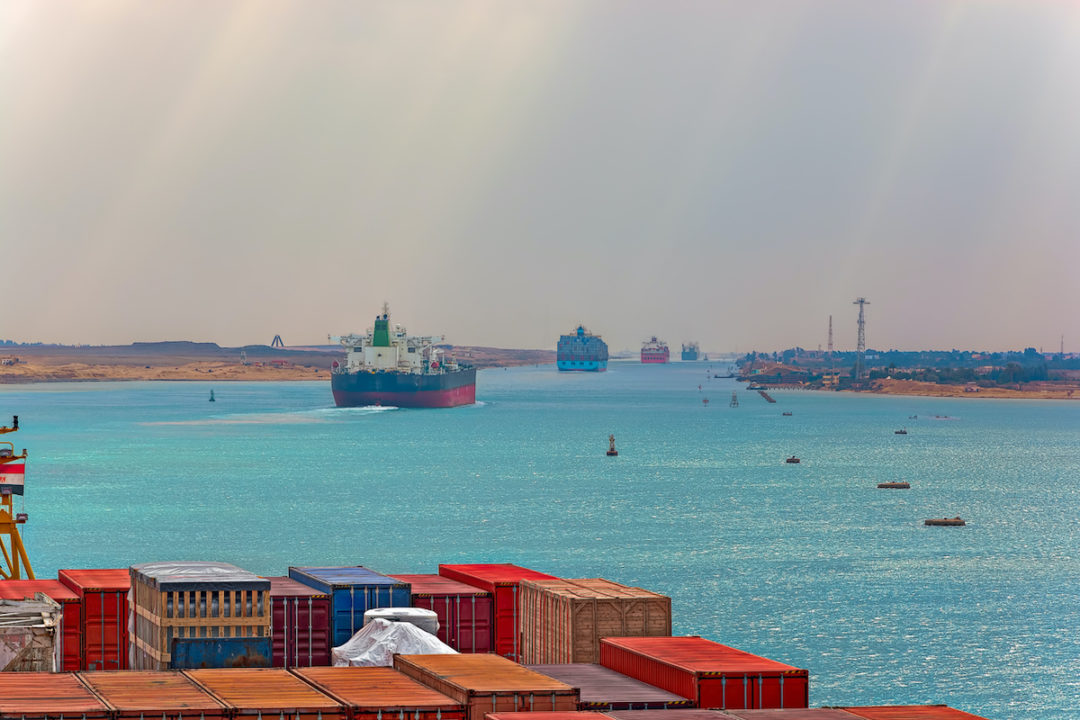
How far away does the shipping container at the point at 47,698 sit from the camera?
79.8ft

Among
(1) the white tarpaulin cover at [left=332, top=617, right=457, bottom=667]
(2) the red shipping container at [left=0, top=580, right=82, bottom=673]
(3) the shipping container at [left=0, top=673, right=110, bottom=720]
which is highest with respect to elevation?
(3) the shipping container at [left=0, top=673, right=110, bottom=720]

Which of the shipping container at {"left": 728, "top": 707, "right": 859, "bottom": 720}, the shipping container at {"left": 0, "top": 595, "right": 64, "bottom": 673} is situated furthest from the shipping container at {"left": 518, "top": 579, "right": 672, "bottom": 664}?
the shipping container at {"left": 0, "top": 595, "right": 64, "bottom": 673}

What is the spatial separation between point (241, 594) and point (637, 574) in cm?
4481

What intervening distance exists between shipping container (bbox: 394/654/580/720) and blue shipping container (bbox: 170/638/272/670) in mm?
4197

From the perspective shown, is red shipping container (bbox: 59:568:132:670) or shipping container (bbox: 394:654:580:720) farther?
red shipping container (bbox: 59:568:132:670)

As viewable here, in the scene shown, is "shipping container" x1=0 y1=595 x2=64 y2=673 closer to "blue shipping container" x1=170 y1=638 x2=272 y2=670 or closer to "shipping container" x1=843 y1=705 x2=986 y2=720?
"blue shipping container" x1=170 y1=638 x2=272 y2=670

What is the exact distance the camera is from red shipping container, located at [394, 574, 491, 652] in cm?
3900

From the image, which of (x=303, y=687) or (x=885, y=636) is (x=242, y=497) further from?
(x=303, y=687)

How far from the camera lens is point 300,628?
119 ft

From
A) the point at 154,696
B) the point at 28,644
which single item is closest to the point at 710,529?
the point at 28,644

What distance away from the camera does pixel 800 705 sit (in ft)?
91.7

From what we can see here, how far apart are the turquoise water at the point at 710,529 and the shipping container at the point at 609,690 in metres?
19.0

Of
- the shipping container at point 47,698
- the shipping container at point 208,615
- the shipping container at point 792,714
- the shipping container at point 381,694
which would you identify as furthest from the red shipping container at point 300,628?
the shipping container at point 792,714

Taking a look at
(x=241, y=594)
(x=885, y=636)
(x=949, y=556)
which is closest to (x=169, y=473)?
(x=949, y=556)
